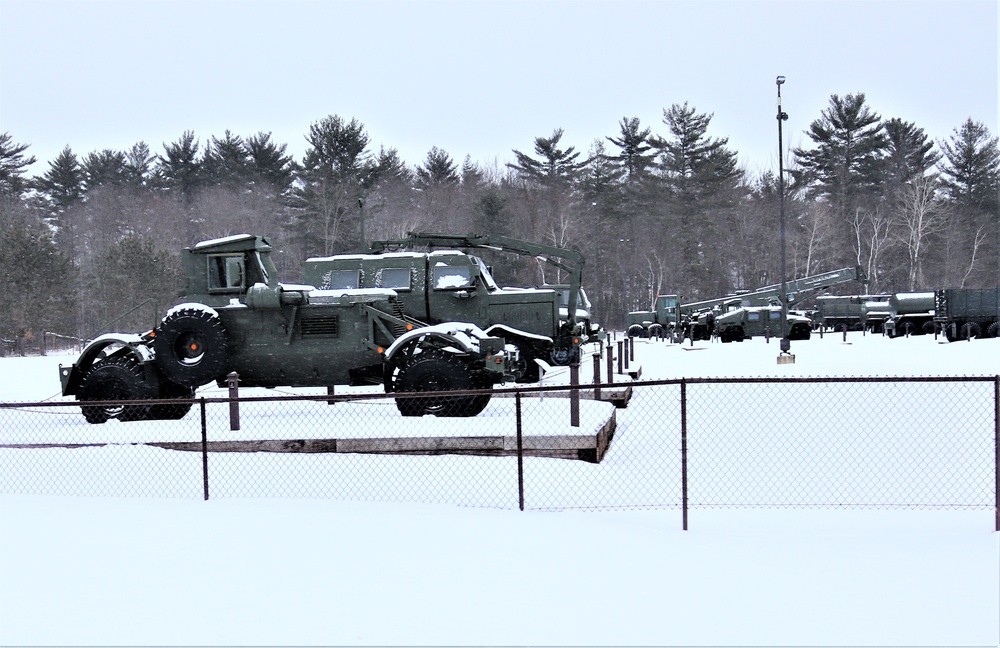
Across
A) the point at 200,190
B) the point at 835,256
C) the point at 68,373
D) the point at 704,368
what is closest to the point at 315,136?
the point at 200,190

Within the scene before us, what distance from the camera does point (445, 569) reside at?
593cm

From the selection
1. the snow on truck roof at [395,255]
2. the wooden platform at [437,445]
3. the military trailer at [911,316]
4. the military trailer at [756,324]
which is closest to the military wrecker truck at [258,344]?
the wooden platform at [437,445]

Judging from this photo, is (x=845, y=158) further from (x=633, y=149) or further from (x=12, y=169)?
(x=12, y=169)

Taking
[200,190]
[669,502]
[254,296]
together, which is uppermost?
[200,190]

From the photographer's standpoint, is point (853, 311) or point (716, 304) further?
point (853, 311)

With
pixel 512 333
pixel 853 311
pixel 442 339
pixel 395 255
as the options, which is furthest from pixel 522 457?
pixel 853 311

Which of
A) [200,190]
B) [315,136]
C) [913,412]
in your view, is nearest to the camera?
[913,412]

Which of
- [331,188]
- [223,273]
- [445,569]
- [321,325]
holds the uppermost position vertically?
[331,188]

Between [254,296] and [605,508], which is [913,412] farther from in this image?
[254,296]

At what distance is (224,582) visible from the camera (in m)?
5.69

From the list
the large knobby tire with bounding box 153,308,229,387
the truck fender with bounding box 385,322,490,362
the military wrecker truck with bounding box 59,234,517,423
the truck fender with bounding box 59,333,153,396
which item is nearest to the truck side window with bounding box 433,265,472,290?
the military wrecker truck with bounding box 59,234,517,423

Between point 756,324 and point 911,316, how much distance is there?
609 centimetres

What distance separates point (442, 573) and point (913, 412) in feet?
31.9

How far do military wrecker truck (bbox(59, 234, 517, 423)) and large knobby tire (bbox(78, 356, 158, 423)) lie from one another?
0.01 m
